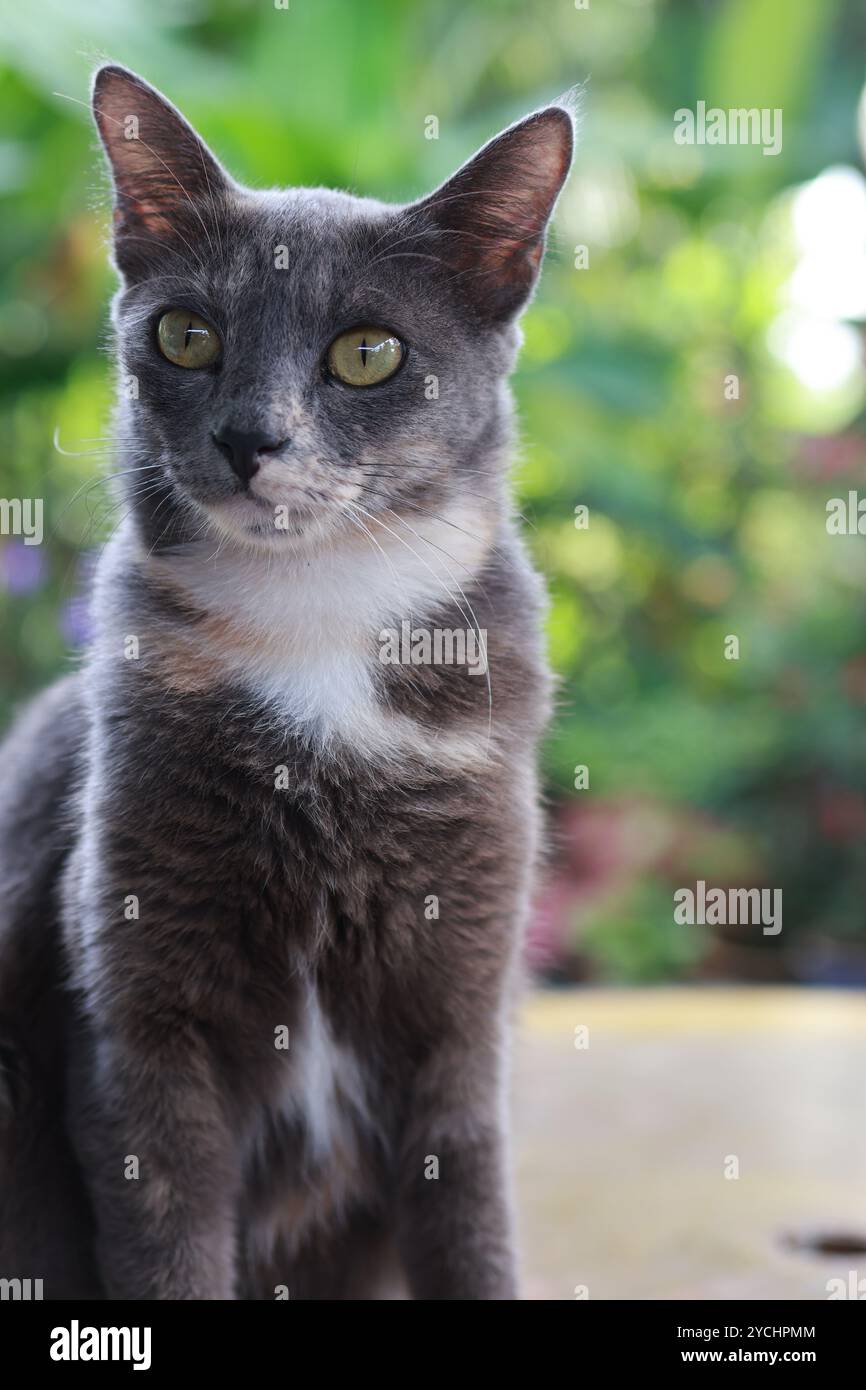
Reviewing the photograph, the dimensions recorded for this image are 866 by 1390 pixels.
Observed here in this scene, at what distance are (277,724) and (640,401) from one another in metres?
1.88

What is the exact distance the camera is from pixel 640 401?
2852 mm

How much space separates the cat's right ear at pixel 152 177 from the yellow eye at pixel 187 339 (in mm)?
54

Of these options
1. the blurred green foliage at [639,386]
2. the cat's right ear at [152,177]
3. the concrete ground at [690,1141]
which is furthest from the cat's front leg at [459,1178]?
the blurred green foliage at [639,386]

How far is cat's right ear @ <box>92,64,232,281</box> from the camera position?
1.11 m

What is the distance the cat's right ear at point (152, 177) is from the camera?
111 cm

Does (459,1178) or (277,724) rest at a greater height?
(277,724)

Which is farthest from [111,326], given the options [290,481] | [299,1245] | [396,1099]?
[299,1245]

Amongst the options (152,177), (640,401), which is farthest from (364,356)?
(640,401)

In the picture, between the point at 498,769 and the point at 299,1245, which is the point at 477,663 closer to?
the point at 498,769

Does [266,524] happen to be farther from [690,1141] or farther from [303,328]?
[690,1141]

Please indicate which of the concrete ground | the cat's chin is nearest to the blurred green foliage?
the concrete ground

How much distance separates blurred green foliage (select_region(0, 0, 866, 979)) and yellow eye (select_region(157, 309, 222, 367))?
1.24 metres

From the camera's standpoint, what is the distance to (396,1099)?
1290 mm

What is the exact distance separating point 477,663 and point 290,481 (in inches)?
9.7
